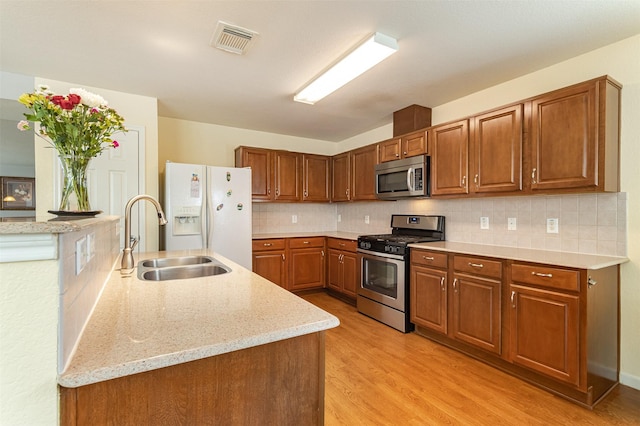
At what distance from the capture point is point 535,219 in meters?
2.61

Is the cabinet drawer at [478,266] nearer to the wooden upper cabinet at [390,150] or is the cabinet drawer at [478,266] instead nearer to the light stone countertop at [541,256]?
the light stone countertop at [541,256]

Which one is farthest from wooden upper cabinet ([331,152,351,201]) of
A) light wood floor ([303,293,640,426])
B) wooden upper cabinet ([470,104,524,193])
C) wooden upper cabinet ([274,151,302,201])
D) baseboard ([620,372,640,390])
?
baseboard ([620,372,640,390])

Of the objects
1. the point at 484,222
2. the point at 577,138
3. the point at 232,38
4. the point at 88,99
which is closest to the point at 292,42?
the point at 232,38

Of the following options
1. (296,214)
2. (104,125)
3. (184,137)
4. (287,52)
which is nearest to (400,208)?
→ (296,214)

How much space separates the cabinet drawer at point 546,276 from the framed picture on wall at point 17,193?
24.3 feet

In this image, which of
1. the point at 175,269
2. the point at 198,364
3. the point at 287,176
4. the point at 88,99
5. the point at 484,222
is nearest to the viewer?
the point at 198,364

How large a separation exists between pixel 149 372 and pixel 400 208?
3.57 m

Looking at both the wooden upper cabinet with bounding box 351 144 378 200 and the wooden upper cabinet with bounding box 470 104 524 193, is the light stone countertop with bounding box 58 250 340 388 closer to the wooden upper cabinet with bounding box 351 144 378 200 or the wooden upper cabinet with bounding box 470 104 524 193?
the wooden upper cabinet with bounding box 470 104 524 193

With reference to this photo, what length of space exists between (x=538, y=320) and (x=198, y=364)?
226 cm

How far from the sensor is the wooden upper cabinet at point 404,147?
3.22 meters

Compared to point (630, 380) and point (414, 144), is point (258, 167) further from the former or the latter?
point (630, 380)

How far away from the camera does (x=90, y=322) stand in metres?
0.93

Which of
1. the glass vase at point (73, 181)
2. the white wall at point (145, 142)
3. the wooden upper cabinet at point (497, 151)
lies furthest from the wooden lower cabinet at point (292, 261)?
the glass vase at point (73, 181)

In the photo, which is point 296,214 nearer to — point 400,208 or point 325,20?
point 400,208
